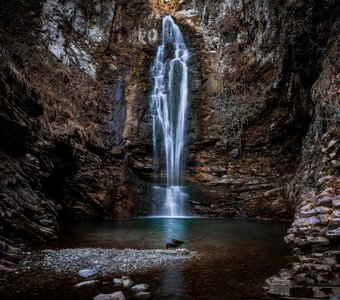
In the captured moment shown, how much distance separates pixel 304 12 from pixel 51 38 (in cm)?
1506

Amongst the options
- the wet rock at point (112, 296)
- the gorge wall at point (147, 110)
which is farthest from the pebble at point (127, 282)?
the gorge wall at point (147, 110)

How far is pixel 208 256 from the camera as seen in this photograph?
6.88m

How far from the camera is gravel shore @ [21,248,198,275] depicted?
5.91 m

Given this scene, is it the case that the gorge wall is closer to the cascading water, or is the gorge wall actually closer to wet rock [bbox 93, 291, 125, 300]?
the cascading water

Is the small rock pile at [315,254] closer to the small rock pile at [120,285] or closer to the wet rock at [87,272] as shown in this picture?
the small rock pile at [120,285]

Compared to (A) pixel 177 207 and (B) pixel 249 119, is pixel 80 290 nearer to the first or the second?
(A) pixel 177 207

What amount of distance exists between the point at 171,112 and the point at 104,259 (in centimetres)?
1413

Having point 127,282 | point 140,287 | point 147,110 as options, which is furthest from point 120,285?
point 147,110

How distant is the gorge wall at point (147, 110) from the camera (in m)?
9.68

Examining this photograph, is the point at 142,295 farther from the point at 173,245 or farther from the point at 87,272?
the point at 173,245

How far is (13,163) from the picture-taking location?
31.6 feet

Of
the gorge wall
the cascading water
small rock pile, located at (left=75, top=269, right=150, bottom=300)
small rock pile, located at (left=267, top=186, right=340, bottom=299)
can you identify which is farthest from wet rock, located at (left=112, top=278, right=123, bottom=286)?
the cascading water

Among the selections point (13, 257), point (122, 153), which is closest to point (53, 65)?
point (122, 153)

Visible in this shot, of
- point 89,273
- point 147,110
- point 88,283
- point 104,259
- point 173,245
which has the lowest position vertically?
point 88,283
